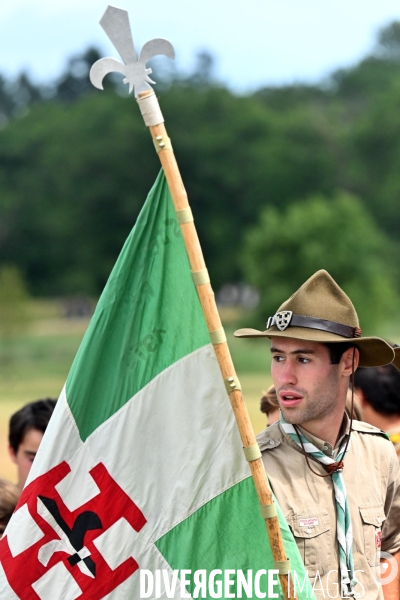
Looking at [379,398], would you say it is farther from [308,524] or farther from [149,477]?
[149,477]

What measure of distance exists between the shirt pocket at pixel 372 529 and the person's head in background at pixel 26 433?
6.53 ft

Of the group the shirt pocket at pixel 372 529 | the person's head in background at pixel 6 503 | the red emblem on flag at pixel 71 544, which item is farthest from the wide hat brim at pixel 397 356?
the person's head in background at pixel 6 503

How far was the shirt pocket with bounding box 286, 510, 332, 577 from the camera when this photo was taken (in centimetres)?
347

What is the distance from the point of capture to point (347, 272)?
2405 inches

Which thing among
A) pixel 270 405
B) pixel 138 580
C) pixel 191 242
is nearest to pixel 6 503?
pixel 270 405

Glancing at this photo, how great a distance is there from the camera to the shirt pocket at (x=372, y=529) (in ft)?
11.8

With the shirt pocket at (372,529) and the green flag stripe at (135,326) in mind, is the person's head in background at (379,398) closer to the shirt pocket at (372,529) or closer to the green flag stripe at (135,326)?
the shirt pocket at (372,529)

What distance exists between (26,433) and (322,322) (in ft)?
6.70

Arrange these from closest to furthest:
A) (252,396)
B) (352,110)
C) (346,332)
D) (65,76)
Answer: (346,332)
(252,396)
(352,110)
(65,76)

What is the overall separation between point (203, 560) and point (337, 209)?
58.8 m

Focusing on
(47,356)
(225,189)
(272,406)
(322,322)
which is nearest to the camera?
(322,322)

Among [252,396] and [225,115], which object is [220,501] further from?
[225,115]

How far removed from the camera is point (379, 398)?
512 centimetres

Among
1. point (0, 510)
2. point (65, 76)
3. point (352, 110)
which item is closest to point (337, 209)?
point (352, 110)
